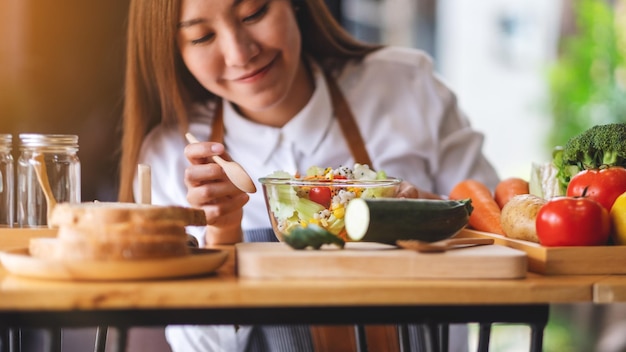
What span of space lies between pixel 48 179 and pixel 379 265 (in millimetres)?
827

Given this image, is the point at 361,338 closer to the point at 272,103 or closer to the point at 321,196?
the point at 321,196

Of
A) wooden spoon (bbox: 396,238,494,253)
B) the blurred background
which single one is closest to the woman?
the blurred background

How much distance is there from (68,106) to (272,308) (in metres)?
1.64

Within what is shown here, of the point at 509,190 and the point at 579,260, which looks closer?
the point at 579,260

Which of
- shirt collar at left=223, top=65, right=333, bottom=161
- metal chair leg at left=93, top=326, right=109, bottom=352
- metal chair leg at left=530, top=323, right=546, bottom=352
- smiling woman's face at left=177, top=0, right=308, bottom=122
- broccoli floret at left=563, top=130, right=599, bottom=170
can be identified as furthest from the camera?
shirt collar at left=223, top=65, right=333, bottom=161

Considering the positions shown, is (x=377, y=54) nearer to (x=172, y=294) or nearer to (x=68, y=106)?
(x=68, y=106)

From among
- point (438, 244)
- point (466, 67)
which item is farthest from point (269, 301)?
point (466, 67)

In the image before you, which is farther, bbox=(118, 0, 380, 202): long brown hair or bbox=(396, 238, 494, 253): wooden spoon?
bbox=(118, 0, 380, 202): long brown hair

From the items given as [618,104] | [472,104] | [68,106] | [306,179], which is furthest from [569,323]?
[306,179]

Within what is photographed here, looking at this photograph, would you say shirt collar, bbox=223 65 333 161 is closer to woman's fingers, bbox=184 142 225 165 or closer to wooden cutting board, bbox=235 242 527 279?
woman's fingers, bbox=184 142 225 165

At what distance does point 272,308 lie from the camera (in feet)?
3.84

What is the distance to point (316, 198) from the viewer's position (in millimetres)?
1615

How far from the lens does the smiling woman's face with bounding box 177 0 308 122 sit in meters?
2.13

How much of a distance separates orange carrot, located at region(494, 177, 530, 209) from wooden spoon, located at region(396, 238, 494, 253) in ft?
1.42
